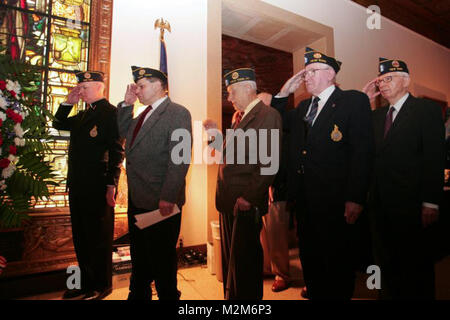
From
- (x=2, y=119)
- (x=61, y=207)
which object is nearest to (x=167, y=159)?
(x=2, y=119)

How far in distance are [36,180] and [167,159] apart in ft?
2.71

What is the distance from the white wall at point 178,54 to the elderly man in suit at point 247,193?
4.49ft

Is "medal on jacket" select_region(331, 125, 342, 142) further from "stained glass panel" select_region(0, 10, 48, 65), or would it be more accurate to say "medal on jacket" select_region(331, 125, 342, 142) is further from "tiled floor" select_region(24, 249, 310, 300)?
"stained glass panel" select_region(0, 10, 48, 65)

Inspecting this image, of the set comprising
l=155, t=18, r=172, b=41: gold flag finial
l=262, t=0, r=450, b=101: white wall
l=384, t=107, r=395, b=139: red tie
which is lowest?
l=384, t=107, r=395, b=139: red tie

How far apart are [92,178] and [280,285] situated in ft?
6.08

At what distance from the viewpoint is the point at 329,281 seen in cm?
142

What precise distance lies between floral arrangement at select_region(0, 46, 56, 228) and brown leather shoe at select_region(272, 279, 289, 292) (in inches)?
76.6

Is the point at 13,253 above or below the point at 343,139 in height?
below

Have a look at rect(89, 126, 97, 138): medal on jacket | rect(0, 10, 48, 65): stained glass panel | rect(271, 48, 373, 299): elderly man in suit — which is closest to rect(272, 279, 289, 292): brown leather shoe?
rect(271, 48, 373, 299): elderly man in suit

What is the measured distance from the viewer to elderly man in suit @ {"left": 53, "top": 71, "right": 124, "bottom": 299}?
192 centimetres

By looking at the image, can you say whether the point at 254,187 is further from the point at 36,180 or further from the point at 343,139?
the point at 36,180

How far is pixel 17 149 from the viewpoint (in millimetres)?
1535
